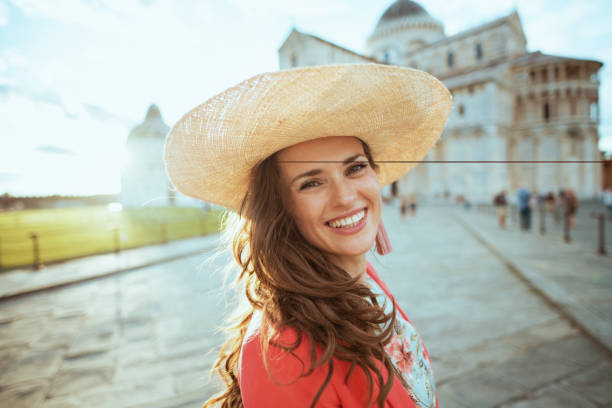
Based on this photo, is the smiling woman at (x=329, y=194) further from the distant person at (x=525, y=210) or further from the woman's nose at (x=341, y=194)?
the distant person at (x=525, y=210)

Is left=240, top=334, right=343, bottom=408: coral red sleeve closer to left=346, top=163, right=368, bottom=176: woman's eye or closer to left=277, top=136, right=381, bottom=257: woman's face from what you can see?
left=277, top=136, right=381, bottom=257: woman's face

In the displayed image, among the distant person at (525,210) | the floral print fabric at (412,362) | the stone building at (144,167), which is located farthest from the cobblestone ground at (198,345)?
the stone building at (144,167)

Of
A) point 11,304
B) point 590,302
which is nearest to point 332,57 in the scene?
point 590,302

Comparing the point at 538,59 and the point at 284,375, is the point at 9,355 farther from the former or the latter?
the point at 538,59

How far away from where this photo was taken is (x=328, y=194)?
1.29 meters

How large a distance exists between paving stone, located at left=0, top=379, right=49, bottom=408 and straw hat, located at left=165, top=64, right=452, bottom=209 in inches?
110

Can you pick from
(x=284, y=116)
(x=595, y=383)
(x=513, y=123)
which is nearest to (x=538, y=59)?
(x=513, y=123)

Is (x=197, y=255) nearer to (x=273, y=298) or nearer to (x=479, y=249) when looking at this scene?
(x=479, y=249)

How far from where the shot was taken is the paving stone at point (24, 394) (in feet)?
9.14

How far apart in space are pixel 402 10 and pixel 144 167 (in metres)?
42.7

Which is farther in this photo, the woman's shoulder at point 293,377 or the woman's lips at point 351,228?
the woman's lips at point 351,228

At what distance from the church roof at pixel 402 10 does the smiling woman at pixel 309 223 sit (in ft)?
176

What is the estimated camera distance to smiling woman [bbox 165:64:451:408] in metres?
1.00

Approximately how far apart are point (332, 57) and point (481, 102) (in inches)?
1530
